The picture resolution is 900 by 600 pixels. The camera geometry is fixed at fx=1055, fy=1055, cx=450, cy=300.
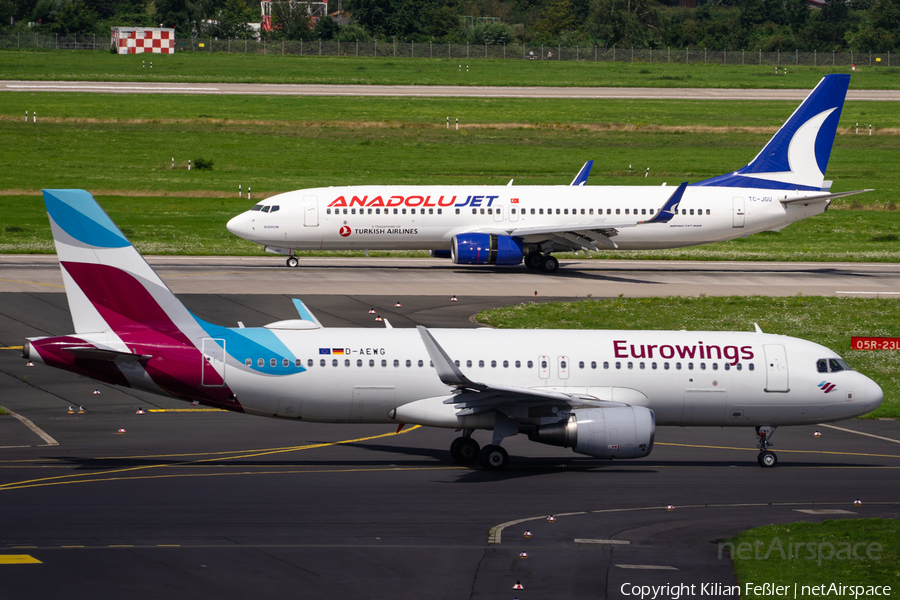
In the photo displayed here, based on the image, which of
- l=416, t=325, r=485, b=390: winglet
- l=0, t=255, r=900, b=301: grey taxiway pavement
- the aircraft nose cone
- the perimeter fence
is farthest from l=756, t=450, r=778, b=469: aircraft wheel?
the perimeter fence

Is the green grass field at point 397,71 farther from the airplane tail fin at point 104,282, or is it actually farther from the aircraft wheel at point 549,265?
the airplane tail fin at point 104,282

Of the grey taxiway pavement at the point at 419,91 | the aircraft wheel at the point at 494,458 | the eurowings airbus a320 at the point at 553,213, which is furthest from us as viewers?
the grey taxiway pavement at the point at 419,91

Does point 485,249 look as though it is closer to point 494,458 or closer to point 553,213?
point 553,213

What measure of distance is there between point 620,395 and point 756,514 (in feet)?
15.9

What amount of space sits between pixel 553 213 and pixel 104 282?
35.4 m

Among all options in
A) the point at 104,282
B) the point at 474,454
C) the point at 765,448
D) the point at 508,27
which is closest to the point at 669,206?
the point at 765,448

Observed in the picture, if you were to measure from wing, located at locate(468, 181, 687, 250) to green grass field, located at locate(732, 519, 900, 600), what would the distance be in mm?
34306

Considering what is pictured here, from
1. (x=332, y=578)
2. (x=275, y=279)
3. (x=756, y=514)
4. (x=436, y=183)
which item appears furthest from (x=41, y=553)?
(x=436, y=183)

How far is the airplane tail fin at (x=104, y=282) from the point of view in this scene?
25.3 m

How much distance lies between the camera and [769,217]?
194 ft

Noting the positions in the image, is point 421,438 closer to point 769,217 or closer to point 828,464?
point 828,464

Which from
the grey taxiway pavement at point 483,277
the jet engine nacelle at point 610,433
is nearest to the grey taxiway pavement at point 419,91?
the grey taxiway pavement at point 483,277
